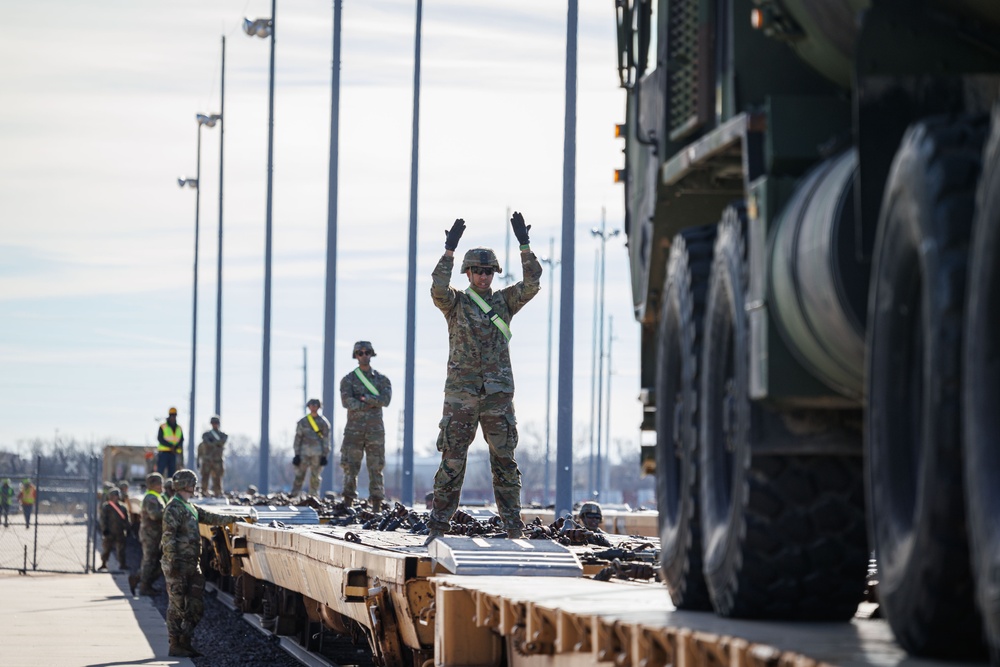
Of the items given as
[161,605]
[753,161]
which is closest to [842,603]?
[753,161]

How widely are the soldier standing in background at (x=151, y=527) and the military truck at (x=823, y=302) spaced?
19837 millimetres

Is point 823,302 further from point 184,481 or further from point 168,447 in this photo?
point 168,447

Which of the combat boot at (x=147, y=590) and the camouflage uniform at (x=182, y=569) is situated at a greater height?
the camouflage uniform at (x=182, y=569)

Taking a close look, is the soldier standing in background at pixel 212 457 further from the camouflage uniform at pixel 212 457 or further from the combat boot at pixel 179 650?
the combat boot at pixel 179 650

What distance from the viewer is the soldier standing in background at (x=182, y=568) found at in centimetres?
1970

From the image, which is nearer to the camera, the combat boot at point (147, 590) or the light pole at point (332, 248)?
the combat boot at point (147, 590)

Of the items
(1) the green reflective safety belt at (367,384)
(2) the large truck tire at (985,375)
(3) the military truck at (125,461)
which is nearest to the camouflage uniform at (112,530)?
(3) the military truck at (125,461)

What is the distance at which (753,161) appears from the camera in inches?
220

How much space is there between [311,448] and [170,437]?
10.6 meters

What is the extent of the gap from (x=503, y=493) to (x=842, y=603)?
690 cm

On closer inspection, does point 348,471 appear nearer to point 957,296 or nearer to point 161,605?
point 161,605

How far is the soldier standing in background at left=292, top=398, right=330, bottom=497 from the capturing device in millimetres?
27172

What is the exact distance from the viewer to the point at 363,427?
69.9ft

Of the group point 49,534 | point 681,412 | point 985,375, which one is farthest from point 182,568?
point 49,534
